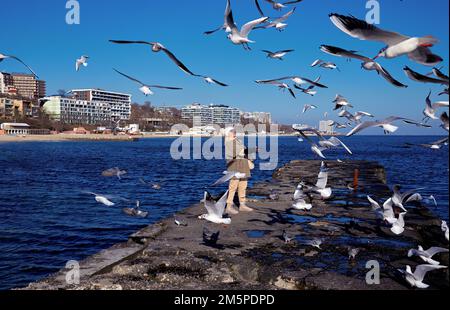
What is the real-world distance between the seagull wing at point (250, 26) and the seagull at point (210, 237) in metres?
3.67

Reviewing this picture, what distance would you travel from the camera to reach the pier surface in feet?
19.7

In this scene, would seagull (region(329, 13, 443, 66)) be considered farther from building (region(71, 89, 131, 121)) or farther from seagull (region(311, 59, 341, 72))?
building (region(71, 89, 131, 121))

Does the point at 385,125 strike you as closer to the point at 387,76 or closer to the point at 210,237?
the point at 387,76

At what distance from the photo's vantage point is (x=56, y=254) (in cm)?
1110

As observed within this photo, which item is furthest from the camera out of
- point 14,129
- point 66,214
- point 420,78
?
point 14,129

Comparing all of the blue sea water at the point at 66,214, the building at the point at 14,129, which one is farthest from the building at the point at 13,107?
the blue sea water at the point at 66,214

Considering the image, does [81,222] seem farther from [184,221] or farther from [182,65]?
[182,65]

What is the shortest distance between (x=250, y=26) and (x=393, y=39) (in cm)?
332

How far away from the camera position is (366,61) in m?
5.59

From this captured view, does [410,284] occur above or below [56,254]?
above

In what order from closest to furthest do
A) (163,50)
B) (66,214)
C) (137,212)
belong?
(163,50), (137,212), (66,214)

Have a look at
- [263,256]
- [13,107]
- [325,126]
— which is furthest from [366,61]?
[13,107]
